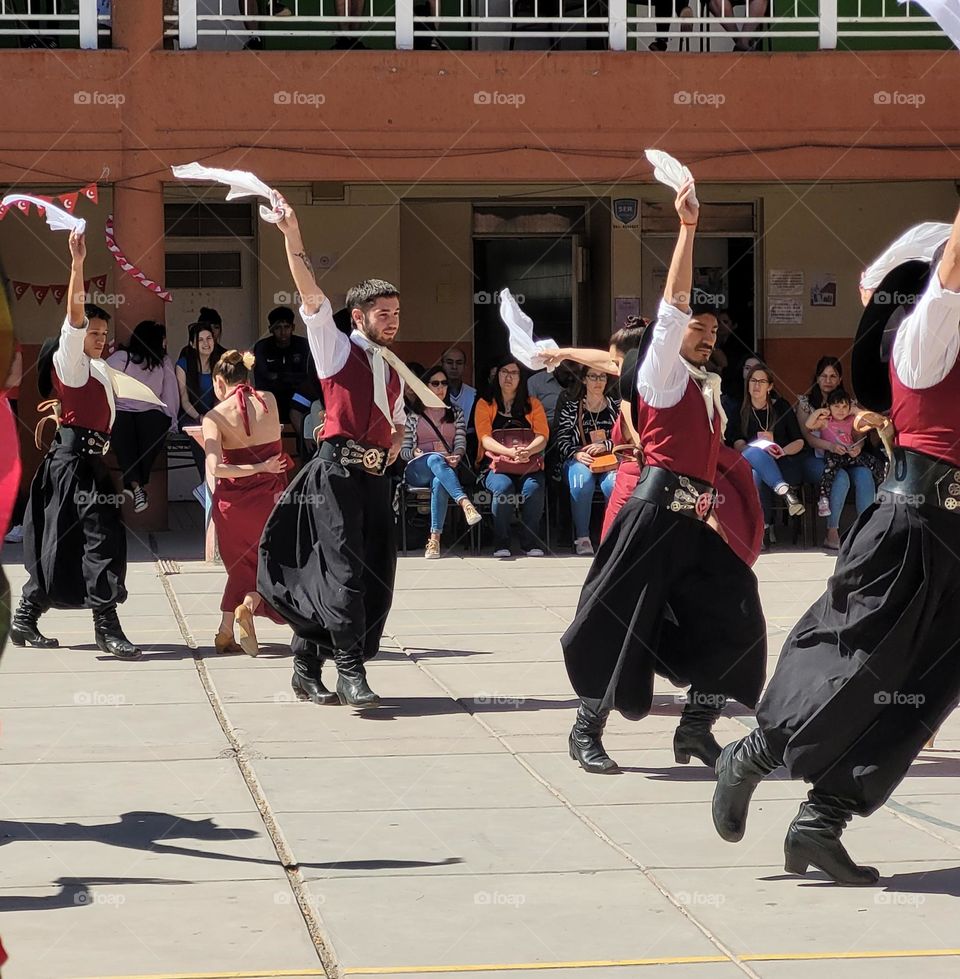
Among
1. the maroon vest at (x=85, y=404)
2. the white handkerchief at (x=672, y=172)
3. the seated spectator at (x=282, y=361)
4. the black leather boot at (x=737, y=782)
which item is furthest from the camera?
the seated spectator at (x=282, y=361)

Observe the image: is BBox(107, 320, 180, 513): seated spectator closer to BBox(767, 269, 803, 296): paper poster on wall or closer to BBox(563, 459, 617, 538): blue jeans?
BBox(563, 459, 617, 538): blue jeans

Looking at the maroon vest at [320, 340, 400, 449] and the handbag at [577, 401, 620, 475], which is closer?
the maroon vest at [320, 340, 400, 449]

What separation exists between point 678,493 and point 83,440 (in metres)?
4.07

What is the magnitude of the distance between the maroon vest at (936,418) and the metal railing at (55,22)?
32.8 ft

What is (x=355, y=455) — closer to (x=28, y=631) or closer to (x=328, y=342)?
(x=328, y=342)

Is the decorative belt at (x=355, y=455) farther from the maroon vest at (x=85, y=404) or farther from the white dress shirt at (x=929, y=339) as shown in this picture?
the white dress shirt at (x=929, y=339)

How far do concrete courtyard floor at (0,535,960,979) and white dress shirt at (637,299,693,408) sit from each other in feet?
4.78

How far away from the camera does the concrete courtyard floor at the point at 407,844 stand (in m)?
4.50

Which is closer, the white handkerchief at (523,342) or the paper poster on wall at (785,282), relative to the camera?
the white handkerchief at (523,342)

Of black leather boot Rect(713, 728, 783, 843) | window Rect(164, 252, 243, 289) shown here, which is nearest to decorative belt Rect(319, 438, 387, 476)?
black leather boot Rect(713, 728, 783, 843)

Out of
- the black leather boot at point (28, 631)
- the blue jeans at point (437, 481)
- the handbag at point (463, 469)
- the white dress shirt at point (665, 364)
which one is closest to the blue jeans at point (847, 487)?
the handbag at point (463, 469)

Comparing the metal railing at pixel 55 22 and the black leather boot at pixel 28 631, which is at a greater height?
the metal railing at pixel 55 22

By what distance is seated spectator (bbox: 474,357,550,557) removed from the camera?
13.4 metres

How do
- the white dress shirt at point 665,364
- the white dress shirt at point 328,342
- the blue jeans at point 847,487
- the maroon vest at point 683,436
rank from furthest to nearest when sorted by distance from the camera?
the blue jeans at point 847,487 < the white dress shirt at point 328,342 < the maroon vest at point 683,436 < the white dress shirt at point 665,364
